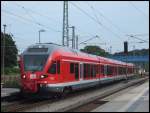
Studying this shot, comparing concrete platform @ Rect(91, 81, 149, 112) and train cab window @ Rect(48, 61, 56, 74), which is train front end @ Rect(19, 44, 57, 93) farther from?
concrete platform @ Rect(91, 81, 149, 112)

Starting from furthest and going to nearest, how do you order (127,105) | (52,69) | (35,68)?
(52,69), (35,68), (127,105)

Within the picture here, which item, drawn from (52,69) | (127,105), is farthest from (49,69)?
(127,105)

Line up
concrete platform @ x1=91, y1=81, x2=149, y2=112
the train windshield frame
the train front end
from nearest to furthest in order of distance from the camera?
concrete platform @ x1=91, y1=81, x2=149, y2=112 → the train front end → the train windshield frame

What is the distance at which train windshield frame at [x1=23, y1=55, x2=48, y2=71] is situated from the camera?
24312 millimetres

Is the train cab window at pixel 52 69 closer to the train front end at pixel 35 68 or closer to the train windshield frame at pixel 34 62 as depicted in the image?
the train front end at pixel 35 68

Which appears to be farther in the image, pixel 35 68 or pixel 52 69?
pixel 52 69

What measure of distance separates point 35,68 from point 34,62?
463 millimetres

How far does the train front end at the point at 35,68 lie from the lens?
2405 centimetres

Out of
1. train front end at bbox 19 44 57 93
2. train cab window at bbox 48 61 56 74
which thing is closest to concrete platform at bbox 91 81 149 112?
train cab window at bbox 48 61 56 74

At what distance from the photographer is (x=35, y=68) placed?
24297 mm

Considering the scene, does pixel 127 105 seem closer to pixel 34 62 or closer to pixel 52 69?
pixel 52 69

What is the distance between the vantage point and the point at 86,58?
32.3 m

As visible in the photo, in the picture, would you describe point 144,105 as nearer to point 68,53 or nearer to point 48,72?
point 48,72

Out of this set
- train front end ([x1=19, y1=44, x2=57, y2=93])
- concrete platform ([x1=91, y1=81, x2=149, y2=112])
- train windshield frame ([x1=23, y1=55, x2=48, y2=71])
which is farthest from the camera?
train windshield frame ([x1=23, y1=55, x2=48, y2=71])
